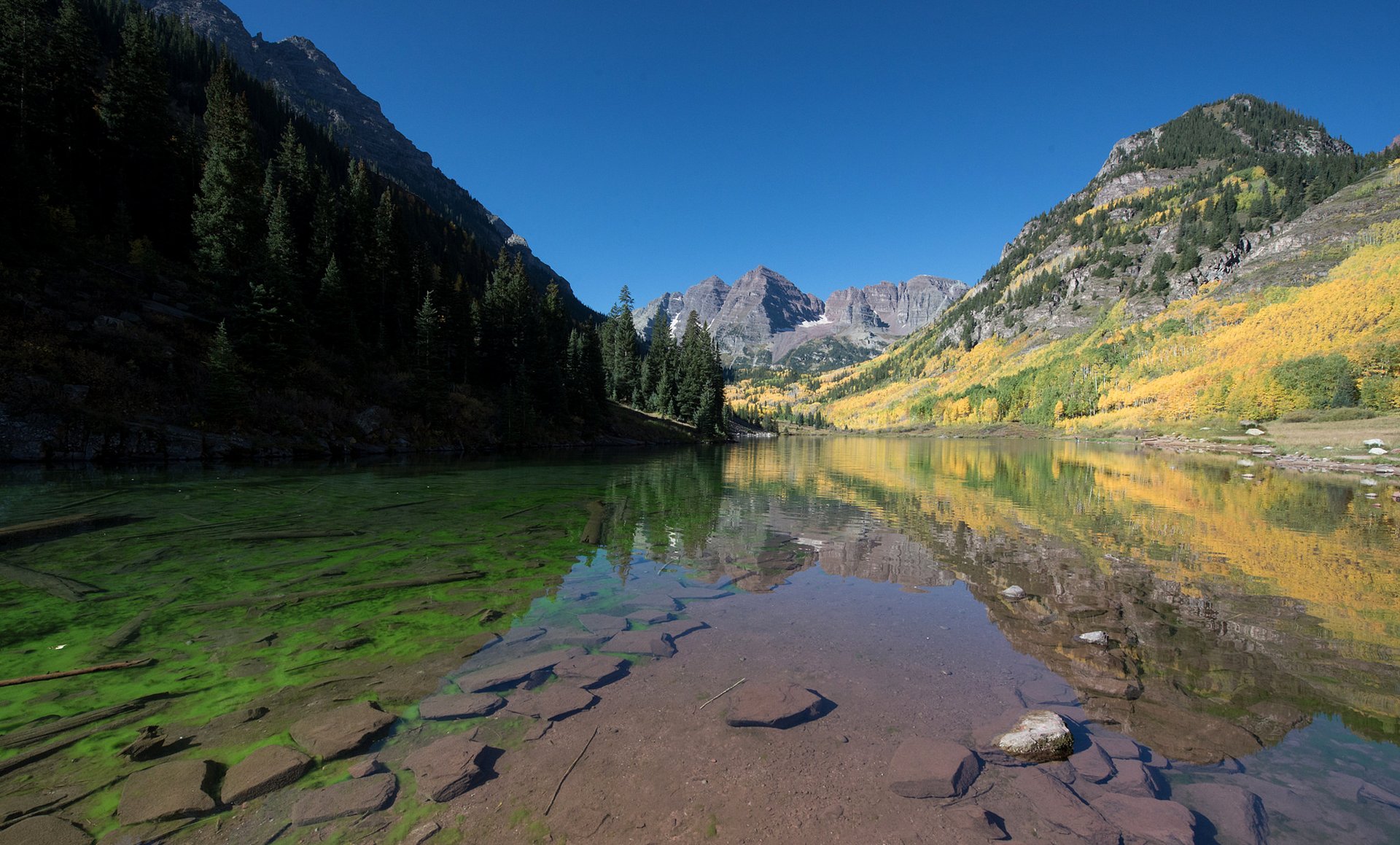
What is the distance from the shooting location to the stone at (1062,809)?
4320 mm

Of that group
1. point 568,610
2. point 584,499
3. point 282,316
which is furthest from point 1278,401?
point 282,316

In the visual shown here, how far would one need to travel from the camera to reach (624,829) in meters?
4.33

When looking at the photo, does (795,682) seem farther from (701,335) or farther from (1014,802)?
(701,335)

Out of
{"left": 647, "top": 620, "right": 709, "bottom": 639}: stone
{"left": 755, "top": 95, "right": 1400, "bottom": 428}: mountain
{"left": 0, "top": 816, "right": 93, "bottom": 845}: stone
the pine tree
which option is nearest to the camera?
{"left": 0, "top": 816, "right": 93, "bottom": 845}: stone

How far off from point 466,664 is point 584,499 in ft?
51.5

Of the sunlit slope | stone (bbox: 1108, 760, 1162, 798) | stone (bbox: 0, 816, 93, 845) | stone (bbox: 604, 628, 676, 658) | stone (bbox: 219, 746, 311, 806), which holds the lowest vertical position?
stone (bbox: 1108, 760, 1162, 798)

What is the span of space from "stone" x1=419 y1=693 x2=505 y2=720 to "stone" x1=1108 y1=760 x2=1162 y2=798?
21.3ft

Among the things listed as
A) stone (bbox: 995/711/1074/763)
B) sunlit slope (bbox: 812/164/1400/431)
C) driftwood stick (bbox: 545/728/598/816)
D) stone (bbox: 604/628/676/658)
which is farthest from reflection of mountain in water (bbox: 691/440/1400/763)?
sunlit slope (bbox: 812/164/1400/431)

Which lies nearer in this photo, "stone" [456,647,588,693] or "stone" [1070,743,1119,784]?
"stone" [1070,743,1119,784]

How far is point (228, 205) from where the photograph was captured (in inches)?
1597

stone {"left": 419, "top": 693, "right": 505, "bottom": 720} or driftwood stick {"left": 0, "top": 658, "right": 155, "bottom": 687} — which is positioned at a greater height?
driftwood stick {"left": 0, "top": 658, "right": 155, "bottom": 687}

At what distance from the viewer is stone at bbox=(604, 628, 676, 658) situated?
7973 mm

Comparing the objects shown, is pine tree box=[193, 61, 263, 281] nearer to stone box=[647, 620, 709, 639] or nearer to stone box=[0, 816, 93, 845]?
stone box=[647, 620, 709, 639]

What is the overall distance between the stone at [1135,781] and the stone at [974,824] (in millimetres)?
1419
